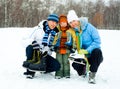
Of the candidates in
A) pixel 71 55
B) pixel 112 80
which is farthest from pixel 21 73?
pixel 112 80

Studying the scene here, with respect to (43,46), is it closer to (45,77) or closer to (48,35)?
(48,35)

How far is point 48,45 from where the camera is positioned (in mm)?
5086

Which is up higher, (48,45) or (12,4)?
(12,4)

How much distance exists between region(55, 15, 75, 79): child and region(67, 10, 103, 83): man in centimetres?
10

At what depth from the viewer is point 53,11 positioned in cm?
5772

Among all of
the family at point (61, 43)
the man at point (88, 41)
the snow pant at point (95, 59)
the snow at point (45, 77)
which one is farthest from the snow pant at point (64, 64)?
the snow pant at point (95, 59)

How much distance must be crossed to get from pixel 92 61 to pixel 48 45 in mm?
670

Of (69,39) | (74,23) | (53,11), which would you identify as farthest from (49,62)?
(53,11)

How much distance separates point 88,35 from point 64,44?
0.38 metres

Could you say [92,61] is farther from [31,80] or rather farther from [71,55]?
[31,80]

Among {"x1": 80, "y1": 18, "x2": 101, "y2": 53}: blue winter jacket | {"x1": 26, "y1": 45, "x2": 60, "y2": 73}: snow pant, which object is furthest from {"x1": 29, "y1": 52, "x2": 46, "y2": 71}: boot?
{"x1": 80, "y1": 18, "x2": 101, "y2": 53}: blue winter jacket

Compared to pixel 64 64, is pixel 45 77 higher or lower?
lower

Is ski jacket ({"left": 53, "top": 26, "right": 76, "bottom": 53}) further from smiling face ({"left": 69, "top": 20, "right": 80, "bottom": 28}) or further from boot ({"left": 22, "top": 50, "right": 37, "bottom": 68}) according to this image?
boot ({"left": 22, "top": 50, "right": 37, "bottom": 68})

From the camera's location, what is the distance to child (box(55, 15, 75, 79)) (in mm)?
5078
